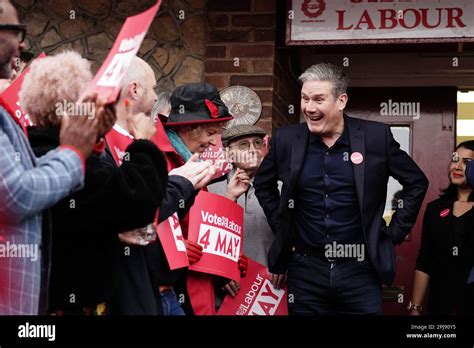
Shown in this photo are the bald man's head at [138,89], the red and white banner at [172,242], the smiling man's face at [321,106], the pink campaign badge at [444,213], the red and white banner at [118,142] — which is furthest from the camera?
the pink campaign badge at [444,213]

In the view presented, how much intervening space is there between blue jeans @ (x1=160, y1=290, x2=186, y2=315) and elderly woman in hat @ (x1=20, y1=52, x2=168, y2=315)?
Result: 84 centimetres

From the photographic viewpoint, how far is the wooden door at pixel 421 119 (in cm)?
728

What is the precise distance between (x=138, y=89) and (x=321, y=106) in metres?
1.54

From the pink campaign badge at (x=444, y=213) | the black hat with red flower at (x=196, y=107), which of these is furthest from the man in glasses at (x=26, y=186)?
the pink campaign badge at (x=444, y=213)

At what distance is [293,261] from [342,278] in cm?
29

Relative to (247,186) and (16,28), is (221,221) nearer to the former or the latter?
(247,186)

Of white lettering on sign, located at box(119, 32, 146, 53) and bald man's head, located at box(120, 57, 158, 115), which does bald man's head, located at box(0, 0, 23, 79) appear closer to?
white lettering on sign, located at box(119, 32, 146, 53)

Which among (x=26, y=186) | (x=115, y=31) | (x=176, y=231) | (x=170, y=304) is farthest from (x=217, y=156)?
(x=26, y=186)

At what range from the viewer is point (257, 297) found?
5.01 meters

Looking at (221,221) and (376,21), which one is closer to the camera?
(221,221)

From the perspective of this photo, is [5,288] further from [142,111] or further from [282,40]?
[282,40]

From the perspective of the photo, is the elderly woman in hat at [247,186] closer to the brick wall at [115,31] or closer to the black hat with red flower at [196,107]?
the black hat with red flower at [196,107]

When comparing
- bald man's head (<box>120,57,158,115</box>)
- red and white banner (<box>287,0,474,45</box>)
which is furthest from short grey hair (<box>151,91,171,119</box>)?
bald man's head (<box>120,57,158,115</box>)

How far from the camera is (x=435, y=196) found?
7.21 meters
